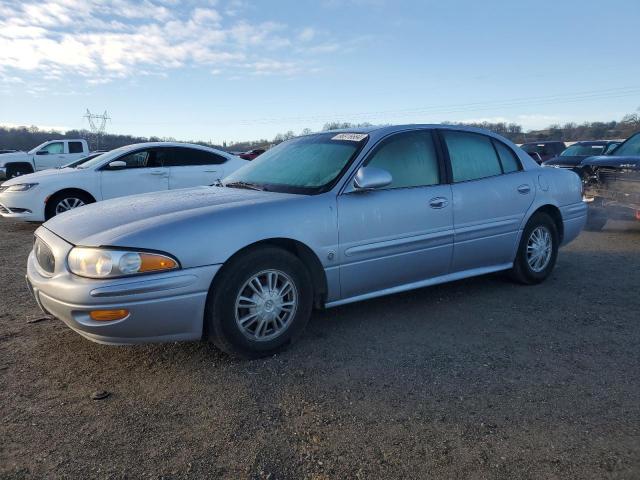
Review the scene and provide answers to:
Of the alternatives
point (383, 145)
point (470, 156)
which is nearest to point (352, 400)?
point (383, 145)

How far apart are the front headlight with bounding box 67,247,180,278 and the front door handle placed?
211cm

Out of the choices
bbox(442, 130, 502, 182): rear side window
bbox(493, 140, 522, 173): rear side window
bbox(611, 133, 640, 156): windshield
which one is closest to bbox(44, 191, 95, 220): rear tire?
bbox(442, 130, 502, 182): rear side window

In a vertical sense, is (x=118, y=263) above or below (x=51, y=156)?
below

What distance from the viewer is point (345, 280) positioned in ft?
12.0

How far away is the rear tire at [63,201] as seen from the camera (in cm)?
830

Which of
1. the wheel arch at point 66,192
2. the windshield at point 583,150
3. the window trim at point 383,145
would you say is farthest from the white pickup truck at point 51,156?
the window trim at point 383,145

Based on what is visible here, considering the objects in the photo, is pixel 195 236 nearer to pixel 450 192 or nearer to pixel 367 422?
pixel 367 422

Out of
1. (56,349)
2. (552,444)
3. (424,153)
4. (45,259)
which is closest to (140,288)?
(45,259)

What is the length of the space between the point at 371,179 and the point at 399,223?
469 mm

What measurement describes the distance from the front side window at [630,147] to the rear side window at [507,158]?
5.06 m

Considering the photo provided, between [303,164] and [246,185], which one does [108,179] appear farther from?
[303,164]

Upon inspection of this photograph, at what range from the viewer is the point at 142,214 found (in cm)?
334

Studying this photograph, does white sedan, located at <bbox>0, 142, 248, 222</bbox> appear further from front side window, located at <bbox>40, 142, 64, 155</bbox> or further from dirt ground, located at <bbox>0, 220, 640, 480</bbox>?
front side window, located at <bbox>40, 142, 64, 155</bbox>

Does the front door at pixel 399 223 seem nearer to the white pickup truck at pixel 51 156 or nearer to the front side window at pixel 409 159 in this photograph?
the front side window at pixel 409 159
